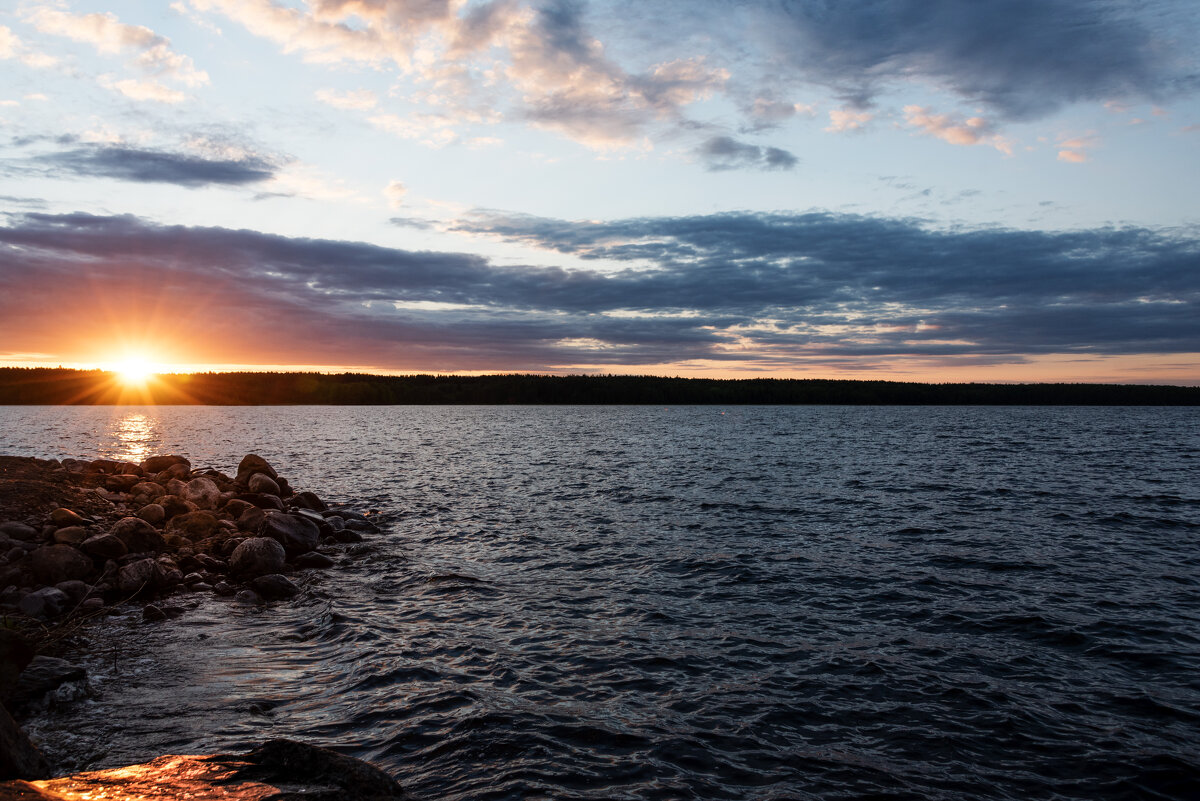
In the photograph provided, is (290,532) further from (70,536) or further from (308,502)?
(308,502)

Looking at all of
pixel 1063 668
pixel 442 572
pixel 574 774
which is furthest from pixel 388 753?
pixel 1063 668

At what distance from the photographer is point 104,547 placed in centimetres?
1739

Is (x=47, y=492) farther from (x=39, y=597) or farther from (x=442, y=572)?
(x=442, y=572)

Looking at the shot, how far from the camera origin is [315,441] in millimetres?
74250

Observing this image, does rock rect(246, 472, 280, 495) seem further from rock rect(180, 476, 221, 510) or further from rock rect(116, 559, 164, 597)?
rock rect(116, 559, 164, 597)

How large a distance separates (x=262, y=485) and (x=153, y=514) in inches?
212

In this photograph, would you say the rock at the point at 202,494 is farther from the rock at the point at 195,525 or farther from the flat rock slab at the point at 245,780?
the flat rock slab at the point at 245,780

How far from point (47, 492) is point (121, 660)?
12.2 metres

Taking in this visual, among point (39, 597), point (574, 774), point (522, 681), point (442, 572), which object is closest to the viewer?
point (574, 774)

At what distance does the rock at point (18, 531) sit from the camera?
17.3 m

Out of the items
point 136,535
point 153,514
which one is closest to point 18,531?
point 136,535

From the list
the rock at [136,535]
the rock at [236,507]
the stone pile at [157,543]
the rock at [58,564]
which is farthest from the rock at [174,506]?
the rock at [58,564]

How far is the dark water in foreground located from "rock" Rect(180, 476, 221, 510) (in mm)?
6329

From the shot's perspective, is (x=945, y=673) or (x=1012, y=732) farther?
(x=945, y=673)
